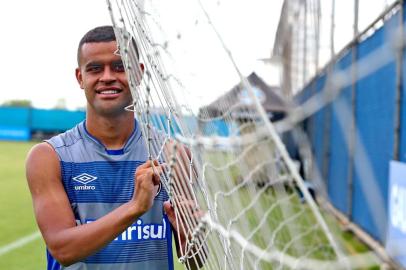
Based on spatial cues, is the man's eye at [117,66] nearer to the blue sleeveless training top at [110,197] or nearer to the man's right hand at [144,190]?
the blue sleeveless training top at [110,197]

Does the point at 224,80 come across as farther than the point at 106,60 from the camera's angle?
Yes

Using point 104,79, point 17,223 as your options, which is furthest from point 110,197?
point 17,223

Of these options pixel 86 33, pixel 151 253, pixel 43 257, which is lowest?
pixel 43 257

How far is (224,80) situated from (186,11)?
145 centimetres

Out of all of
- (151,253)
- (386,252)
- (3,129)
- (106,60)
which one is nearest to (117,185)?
(151,253)

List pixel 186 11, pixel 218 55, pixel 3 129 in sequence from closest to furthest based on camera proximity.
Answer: pixel 186 11 < pixel 218 55 < pixel 3 129

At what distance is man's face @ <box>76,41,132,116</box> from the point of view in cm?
158

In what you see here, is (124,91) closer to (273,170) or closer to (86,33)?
(86,33)

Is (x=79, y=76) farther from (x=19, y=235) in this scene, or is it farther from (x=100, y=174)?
(x=19, y=235)

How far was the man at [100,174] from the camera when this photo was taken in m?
1.54

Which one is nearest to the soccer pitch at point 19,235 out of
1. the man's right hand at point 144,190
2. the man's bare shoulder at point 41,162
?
the man's bare shoulder at point 41,162

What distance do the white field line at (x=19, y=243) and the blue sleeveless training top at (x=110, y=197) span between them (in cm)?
299

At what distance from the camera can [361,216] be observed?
5.68 metres

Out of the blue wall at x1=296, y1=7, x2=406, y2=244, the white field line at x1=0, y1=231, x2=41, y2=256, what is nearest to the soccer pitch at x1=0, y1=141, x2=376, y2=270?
the white field line at x1=0, y1=231, x2=41, y2=256
